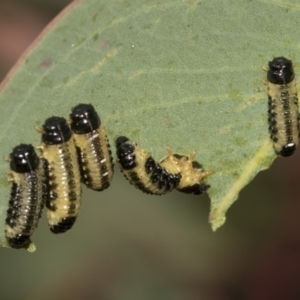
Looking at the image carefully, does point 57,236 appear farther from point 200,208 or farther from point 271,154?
point 271,154

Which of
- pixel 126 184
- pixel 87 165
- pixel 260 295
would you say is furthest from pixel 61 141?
pixel 260 295

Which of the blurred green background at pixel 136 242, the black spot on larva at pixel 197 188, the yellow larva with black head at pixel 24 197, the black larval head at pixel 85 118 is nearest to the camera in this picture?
the black larval head at pixel 85 118

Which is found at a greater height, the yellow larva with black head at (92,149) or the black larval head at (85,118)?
the black larval head at (85,118)

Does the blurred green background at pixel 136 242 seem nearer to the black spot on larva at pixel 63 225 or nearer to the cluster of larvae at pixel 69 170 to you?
the black spot on larva at pixel 63 225

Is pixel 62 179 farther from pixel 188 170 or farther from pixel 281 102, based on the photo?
pixel 281 102

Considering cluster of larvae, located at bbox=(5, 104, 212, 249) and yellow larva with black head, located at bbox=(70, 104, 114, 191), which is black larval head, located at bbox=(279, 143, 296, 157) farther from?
yellow larva with black head, located at bbox=(70, 104, 114, 191)

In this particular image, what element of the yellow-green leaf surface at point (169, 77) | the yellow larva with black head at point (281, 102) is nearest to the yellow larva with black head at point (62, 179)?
the yellow-green leaf surface at point (169, 77)

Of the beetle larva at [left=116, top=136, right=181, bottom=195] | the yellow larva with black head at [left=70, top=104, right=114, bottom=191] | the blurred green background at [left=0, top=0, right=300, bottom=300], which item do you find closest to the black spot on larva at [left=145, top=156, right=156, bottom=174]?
the beetle larva at [left=116, top=136, right=181, bottom=195]
